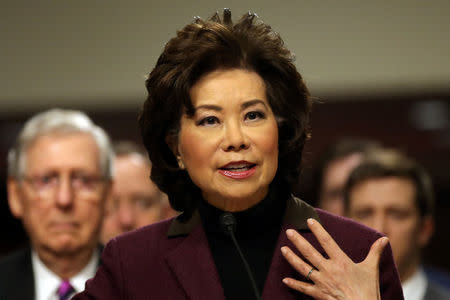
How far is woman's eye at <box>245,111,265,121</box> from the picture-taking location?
7.39 ft

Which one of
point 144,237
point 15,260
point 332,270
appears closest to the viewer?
point 332,270

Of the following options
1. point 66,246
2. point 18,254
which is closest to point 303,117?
A: point 66,246

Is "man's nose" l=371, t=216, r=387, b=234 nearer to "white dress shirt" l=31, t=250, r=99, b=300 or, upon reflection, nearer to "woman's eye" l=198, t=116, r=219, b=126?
"white dress shirt" l=31, t=250, r=99, b=300

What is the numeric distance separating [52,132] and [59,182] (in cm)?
20

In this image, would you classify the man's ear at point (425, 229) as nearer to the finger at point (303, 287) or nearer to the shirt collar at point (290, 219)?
the shirt collar at point (290, 219)

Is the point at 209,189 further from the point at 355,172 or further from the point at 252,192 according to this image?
the point at 355,172

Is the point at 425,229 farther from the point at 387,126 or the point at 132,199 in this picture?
the point at 387,126

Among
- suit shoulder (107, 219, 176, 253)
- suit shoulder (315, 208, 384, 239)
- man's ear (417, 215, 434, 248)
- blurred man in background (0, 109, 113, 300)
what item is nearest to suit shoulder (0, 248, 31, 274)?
blurred man in background (0, 109, 113, 300)

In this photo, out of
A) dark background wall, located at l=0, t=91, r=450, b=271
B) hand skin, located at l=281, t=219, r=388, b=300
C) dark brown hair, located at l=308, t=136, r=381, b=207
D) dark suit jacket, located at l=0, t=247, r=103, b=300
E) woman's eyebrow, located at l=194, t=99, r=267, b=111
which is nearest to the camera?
hand skin, located at l=281, t=219, r=388, b=300

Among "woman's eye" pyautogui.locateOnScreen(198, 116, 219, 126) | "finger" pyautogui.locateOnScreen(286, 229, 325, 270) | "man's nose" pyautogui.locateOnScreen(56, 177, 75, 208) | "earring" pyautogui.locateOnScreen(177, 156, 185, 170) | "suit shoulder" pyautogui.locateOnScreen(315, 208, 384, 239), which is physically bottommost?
"man's nose" pyautogui.locateOnScreen(56, 177, 75, 208)

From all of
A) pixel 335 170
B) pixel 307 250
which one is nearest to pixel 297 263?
pixel 307 250

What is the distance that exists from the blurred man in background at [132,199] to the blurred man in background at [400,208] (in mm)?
1059

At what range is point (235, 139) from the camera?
219 cm

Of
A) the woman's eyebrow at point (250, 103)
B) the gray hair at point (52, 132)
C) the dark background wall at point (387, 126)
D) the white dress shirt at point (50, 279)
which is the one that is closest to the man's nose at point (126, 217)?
the gray hair at point (52, 132)
